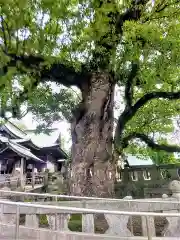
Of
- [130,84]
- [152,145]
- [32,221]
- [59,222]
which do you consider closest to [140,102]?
[130,84]

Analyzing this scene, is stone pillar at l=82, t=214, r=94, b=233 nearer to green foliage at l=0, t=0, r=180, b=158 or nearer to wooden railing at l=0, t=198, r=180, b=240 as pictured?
wooden railing at l=0, t=198, r=180, b=240

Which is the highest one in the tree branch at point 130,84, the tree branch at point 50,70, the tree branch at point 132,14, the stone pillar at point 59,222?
the tree branch at point 132,14

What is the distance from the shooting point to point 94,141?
8648 mm

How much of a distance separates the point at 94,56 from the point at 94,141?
10.3ft

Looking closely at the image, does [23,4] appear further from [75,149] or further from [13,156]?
[13,156]

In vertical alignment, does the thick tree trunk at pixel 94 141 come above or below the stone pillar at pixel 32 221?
→ above

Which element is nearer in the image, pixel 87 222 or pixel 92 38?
pixel 87 222

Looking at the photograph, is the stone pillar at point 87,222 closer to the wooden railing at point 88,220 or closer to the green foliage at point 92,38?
the wooden railing at point 88,220

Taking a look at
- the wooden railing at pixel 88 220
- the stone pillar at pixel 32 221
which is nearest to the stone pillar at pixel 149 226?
the wooden railing at pixel 88 220

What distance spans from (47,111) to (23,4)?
5.00 meters

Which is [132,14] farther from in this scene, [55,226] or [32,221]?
[55,226]

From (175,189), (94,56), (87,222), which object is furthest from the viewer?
(94,56)

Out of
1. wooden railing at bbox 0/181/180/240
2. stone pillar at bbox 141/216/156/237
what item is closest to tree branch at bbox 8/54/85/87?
wooden railing at bbox 0/181/180/240

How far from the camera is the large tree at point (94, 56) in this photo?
25.4 feet
